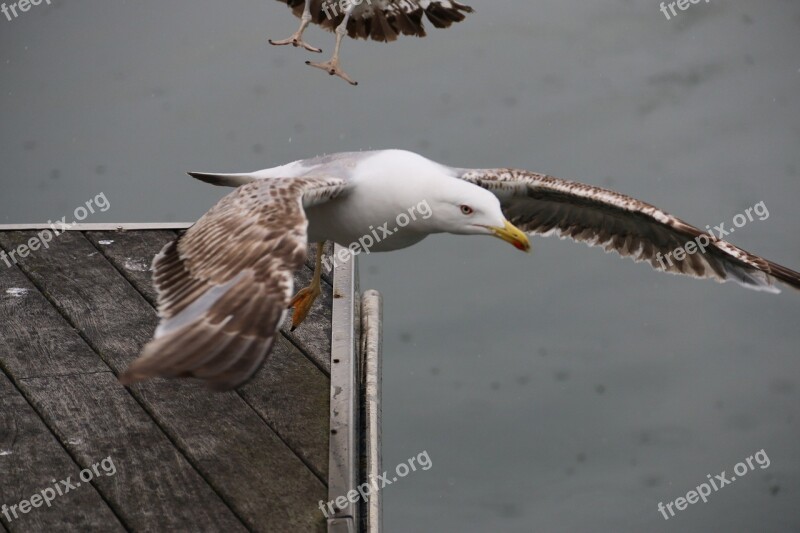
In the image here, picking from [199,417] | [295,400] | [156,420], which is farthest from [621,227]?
[156,420]

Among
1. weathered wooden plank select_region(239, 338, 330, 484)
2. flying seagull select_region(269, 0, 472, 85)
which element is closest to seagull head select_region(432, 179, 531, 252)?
weathered wooden plank select_region(239, 338, 330, 484)

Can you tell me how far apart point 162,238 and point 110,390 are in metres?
1.13

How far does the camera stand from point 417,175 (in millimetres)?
3711

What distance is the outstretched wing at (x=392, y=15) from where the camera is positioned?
5.80 meters

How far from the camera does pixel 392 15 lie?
582 cm

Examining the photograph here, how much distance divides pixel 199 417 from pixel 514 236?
1.05 m

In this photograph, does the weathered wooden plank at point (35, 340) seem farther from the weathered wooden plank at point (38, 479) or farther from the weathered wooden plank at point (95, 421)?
the weathered wooden plank at point (38, 479)

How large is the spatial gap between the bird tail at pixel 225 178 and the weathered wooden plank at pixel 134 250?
0.52 m

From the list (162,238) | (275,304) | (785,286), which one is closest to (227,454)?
(275,304)

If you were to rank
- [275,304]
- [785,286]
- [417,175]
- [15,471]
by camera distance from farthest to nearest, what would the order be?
[785,286]
[417,175]
[15,471]
[275,304]

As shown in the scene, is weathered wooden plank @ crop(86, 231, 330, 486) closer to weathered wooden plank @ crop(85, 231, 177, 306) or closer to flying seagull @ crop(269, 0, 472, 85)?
weathered wooden plank @ crop(85, 231, 177, 306)

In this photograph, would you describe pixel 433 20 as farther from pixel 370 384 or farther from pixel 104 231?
pixel 370 384

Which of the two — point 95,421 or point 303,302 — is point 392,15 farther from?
point 95,421

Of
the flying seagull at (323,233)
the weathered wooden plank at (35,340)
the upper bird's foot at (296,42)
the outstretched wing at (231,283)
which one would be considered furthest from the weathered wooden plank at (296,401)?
the upper bird's foot at (296,42)
